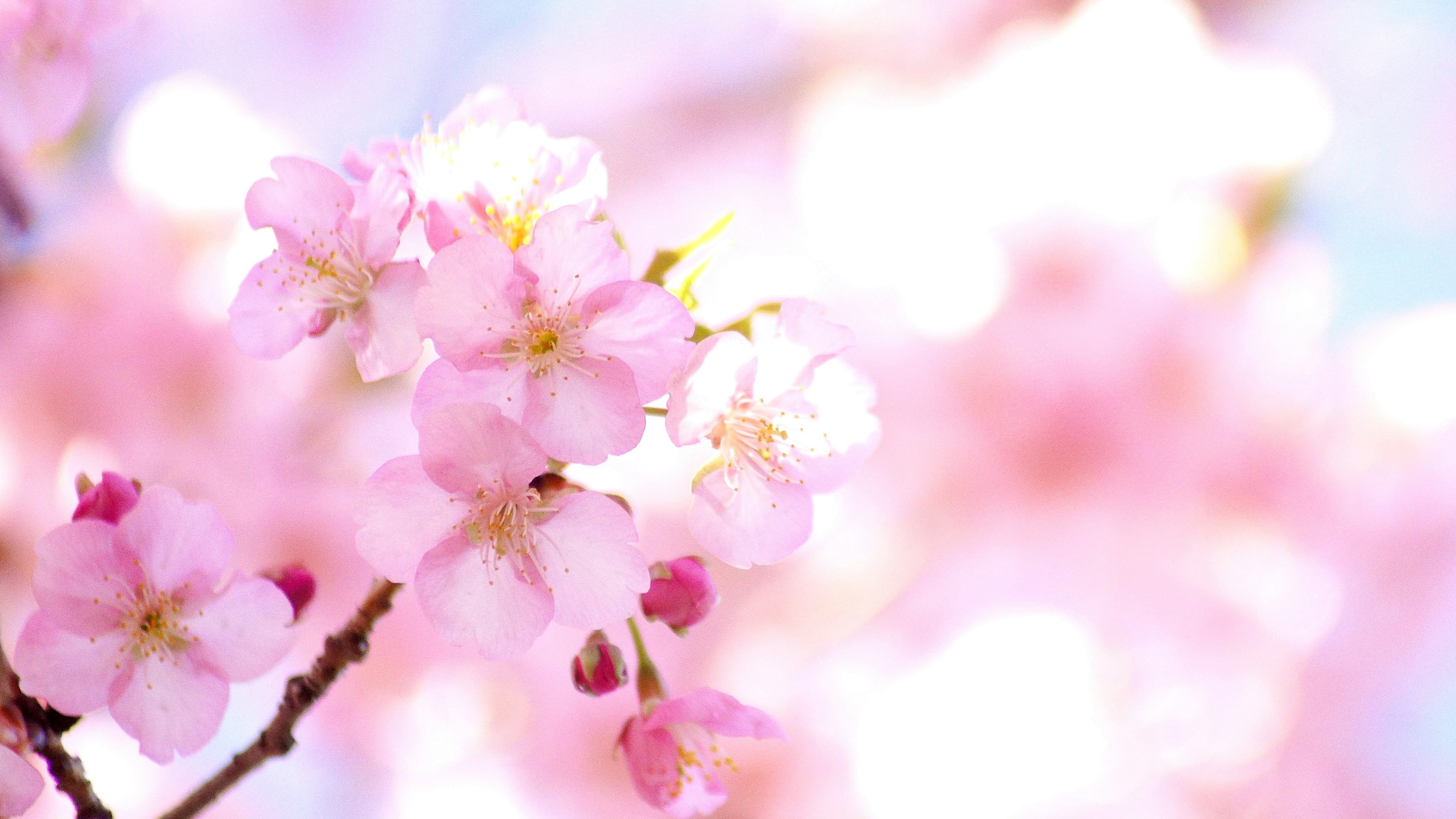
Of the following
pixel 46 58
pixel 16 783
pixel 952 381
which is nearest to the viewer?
pixel 16 783

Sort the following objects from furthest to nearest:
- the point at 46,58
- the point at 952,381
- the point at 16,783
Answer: the point at 952,381 < the point at 46,58 < the point at 16,783

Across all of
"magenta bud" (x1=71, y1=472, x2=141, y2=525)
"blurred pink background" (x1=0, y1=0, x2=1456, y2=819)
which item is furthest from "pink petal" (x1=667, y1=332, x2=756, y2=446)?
"blurred pink background" (x1=0, y1=0, x2=1456, y2=819)

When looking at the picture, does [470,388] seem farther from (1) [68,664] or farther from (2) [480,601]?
(1) [68,664]

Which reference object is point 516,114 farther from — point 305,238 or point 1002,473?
point 1002,473

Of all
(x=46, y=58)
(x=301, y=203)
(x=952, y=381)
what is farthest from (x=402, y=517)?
(x=952, y=381)

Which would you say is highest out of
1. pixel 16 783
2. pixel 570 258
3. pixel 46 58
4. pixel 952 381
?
pixel 952 381

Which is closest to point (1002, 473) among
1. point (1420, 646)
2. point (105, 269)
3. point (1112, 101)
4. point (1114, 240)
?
point (1114, 240)

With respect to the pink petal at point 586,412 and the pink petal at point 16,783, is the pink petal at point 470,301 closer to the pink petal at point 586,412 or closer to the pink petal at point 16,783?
the pink petal at point 586,412

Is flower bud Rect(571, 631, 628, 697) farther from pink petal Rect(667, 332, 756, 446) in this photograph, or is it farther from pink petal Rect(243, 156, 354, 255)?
pink petal Rect(243, 156, 354, 255)
